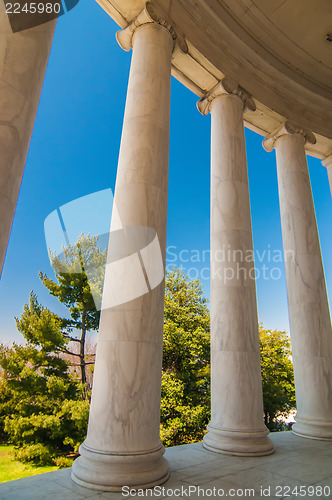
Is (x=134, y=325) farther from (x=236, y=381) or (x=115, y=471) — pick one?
(x=236, y=381)

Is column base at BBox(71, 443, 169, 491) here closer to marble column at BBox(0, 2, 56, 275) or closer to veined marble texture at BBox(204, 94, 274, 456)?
veined marble texture at BBox(204, 94, 274, 456)

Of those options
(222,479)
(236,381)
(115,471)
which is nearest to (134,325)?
(115,471)

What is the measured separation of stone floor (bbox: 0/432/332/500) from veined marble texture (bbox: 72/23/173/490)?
7.66 metres

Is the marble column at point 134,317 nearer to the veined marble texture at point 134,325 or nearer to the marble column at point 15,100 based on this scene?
the veined marble texture at point 134,325

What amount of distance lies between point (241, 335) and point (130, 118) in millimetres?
137999

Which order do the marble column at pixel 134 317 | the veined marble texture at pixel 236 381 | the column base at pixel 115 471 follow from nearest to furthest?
1. the column base at pixel 115 471
2. the marble column at pixel 134 317
3. the veined marble texture at pixel 236 381

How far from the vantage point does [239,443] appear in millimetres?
165000

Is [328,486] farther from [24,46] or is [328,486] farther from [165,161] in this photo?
[24,46]

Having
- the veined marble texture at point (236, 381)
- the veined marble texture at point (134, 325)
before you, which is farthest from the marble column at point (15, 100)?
the veined marble texture at point (236, 381)

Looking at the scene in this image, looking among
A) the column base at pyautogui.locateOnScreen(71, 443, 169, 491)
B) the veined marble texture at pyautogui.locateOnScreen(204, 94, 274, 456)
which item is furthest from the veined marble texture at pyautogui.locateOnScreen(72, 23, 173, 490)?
the veined marble texture at pyautogui.locateOnScreen(204, 94, 274, 456)

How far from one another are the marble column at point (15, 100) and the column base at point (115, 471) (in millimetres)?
79465

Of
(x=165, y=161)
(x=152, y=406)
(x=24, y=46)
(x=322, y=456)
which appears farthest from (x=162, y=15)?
(x=322, y=456)

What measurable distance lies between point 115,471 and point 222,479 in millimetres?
45166

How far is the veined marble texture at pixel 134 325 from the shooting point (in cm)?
11625
